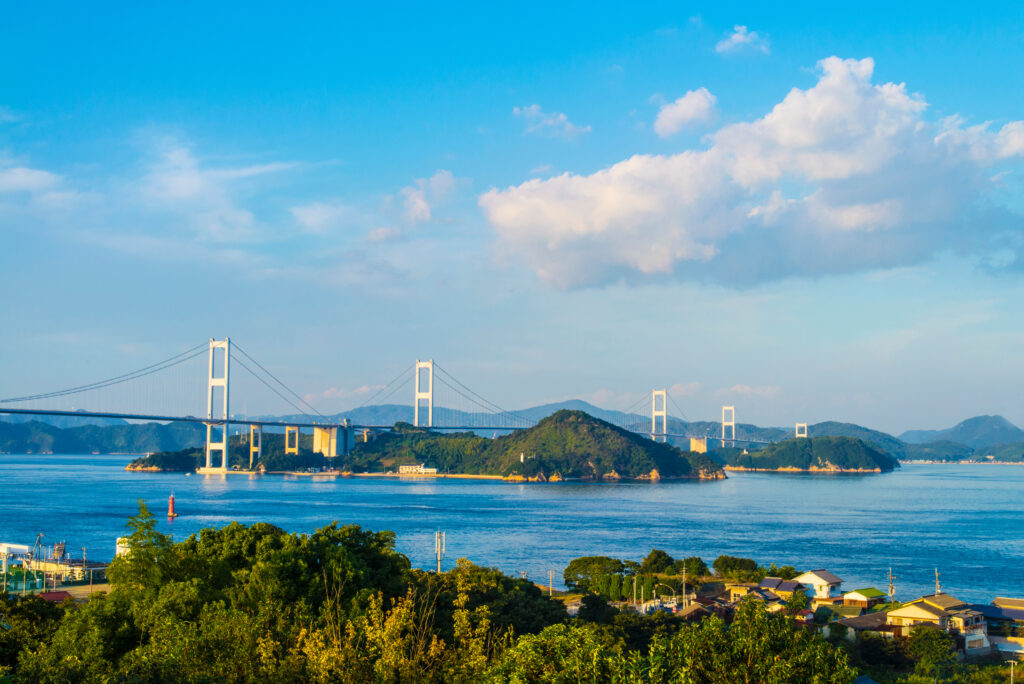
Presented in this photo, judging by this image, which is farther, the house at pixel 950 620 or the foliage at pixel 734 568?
the foliage at pixel 734 568

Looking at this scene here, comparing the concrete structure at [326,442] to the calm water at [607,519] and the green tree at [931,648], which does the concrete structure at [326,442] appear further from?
the green tree at [931,648]

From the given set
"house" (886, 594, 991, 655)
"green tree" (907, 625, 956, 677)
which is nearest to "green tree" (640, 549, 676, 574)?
"house" (886, 594, 991, 655)

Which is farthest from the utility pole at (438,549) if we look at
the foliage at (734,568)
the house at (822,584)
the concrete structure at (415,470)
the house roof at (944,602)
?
the concrete structure at (415,470)

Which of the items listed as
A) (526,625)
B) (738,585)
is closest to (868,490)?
(738,585)

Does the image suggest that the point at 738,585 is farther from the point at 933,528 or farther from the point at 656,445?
the point at 656,445

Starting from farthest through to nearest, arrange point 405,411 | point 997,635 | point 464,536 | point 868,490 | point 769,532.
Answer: point 405,411
point 868,490
point 769,532
point 464,536
point 997,635
